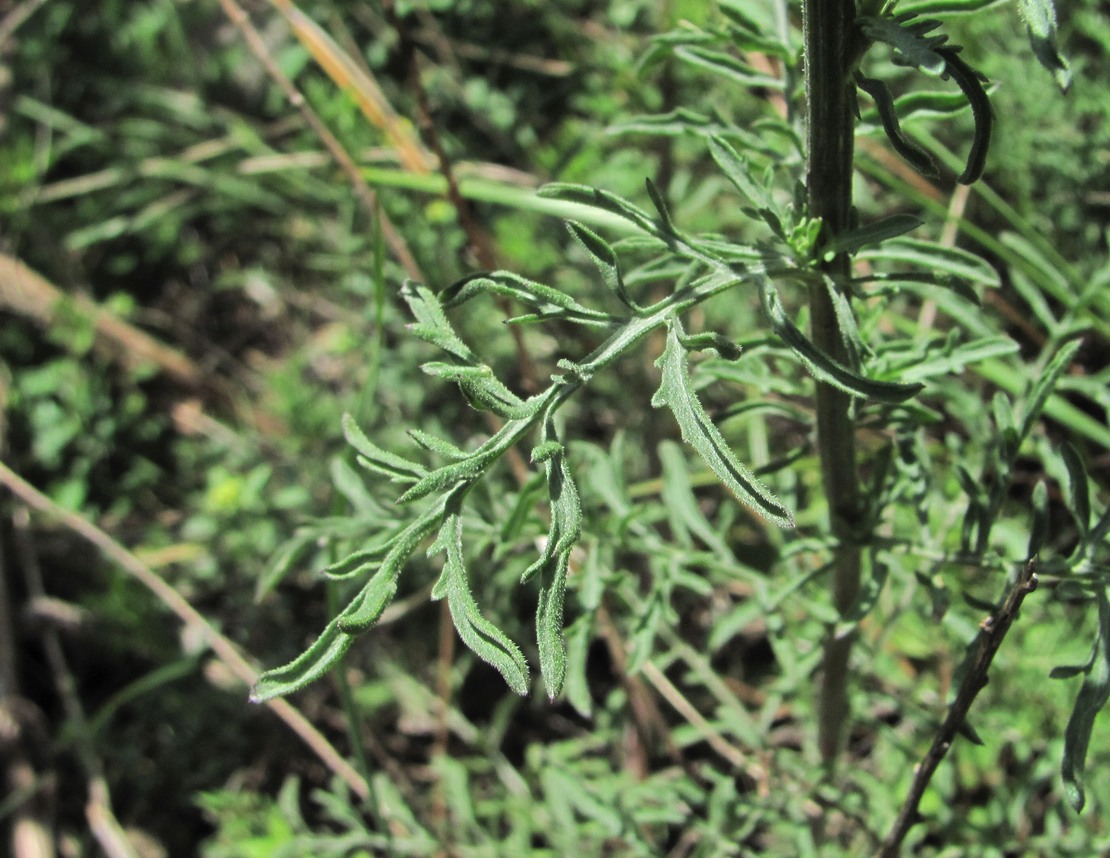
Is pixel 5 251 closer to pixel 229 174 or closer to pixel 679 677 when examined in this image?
pixel 229 174

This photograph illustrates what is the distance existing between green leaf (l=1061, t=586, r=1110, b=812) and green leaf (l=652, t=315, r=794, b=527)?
41cm

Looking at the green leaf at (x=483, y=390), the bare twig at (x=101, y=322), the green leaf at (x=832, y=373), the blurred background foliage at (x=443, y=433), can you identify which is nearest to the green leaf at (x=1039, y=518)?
the blurred background foliage at (x=443, y=433)

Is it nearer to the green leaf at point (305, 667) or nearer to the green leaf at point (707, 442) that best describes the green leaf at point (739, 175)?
the green leaf at point (707, 442)

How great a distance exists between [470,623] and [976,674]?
0.61 meters

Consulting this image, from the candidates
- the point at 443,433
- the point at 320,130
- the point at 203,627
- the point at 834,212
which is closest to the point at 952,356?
the point at 834,212

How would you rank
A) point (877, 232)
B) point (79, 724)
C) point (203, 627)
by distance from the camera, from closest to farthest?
point (877, 232), point (203, 627), point (79, 724)

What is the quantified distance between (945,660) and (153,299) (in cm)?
256

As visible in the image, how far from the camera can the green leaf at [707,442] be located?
3.02ft

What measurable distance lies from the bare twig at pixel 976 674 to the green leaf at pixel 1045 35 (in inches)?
18.9

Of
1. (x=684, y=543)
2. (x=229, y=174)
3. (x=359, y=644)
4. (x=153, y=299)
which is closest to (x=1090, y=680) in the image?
(x=684, y=543)

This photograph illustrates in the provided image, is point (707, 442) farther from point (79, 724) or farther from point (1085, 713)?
point (79, 724)

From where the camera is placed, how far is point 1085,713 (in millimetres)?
1109

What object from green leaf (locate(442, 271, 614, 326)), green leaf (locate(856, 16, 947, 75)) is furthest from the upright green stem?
green leaf (locate(442, 271, 614, 326))

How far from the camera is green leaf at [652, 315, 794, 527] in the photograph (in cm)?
92
